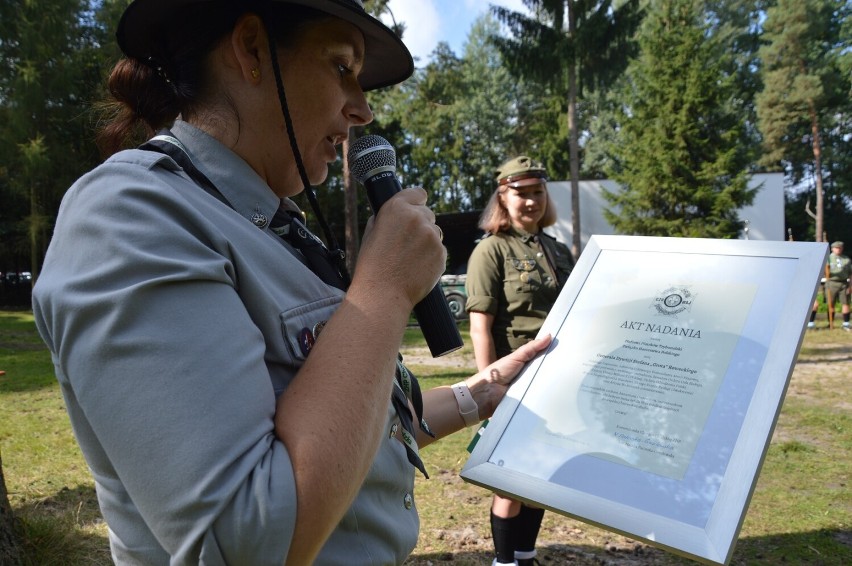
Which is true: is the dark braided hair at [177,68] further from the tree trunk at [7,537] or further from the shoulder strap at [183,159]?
the tree trunk at [7,537]

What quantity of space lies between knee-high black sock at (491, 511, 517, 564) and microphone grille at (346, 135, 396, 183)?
8.90 feet

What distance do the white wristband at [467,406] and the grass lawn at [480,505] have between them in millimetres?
2252

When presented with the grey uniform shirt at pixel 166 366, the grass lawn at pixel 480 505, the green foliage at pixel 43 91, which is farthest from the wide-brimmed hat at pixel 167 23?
the green foliage at pixel 43 91

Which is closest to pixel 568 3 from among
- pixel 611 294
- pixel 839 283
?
pixel 839 283

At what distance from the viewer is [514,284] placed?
157 inches

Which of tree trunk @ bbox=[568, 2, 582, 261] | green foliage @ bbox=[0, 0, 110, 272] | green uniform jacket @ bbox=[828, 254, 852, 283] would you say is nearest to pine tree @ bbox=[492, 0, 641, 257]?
tree trunk @ bbox=[568, 2, 582, 261]

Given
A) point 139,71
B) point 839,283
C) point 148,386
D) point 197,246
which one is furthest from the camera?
point 839,283

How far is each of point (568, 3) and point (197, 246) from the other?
23.2m

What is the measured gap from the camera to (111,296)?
86 centimetres

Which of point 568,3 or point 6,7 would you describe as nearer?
point 6,7

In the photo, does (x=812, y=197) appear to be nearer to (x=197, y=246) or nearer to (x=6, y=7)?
(x=6, y=7)

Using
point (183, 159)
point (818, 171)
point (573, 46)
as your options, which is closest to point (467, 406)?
point (183, 159)

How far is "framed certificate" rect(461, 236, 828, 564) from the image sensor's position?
153 centimetres

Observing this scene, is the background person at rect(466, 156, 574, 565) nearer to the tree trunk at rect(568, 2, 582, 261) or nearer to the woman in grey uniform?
the woman in grey uniform
